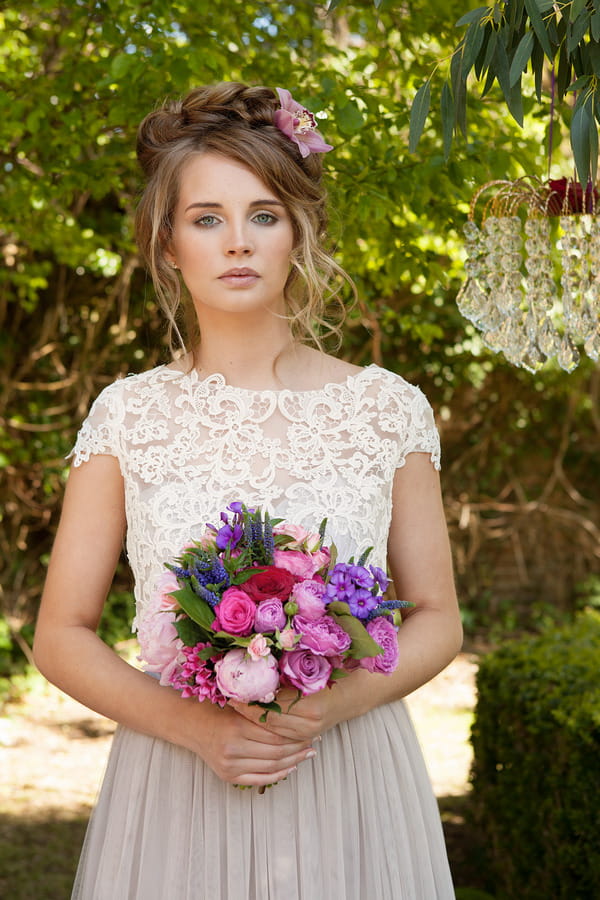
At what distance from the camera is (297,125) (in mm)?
2023

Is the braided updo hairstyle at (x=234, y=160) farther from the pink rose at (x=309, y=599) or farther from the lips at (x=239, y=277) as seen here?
the pink rose at (x=309, y=599)

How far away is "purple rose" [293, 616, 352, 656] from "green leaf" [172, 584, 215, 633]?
128 millimetres

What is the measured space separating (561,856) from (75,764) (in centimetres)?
321

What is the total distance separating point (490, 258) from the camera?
250 centimetres

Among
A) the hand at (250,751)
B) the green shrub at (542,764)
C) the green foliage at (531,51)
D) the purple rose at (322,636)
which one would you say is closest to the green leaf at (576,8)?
the green foliage at (531,51)

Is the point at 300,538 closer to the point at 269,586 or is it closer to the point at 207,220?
the point at 269,586

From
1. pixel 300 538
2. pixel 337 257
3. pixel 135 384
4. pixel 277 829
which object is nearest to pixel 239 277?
pixel 135 384

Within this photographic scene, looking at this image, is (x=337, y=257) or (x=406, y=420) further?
(x=337, y=257)

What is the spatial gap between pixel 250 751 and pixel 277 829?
0.90 feet

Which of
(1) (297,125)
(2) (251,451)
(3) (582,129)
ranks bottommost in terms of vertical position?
(2) (251,451)

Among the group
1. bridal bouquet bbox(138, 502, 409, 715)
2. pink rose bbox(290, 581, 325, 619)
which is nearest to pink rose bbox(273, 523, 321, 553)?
bridal bouquet bbox(138, 502, 409, 715)

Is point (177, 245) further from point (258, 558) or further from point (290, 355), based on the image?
point (258, 558)

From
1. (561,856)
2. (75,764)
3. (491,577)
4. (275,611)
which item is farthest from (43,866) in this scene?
(491,577)

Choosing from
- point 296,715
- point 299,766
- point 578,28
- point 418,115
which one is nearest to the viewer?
point 578,28
